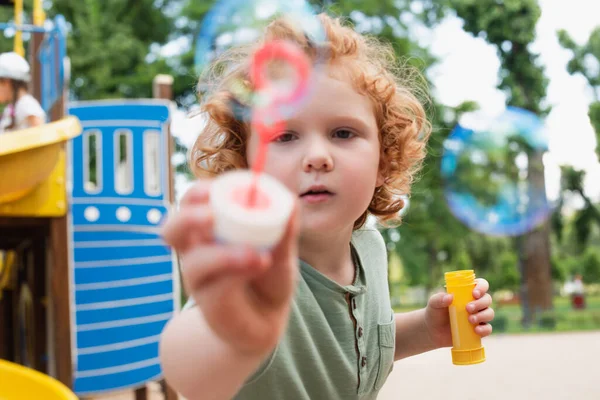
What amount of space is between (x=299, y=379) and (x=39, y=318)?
2835mm

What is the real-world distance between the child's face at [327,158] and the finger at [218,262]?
426 mm

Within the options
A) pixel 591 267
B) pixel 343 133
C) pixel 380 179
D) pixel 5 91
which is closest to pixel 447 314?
pixel 380 179

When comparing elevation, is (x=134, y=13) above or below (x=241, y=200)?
above

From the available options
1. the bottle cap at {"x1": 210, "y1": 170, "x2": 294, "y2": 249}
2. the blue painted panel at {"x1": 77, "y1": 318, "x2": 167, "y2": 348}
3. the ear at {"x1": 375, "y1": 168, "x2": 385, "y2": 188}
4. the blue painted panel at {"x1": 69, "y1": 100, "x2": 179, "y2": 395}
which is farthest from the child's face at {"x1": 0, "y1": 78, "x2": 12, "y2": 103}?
the bottle cap at {"x1": 210, "y1": 170, "x2": 294, "y2": 249}

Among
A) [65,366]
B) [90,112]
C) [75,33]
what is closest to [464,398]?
[65,366]

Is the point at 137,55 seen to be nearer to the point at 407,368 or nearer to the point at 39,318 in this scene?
the point at 407,368

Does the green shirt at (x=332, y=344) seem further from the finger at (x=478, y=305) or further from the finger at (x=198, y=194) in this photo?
the finger at (x=198, y=194)

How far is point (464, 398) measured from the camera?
4.08 meters

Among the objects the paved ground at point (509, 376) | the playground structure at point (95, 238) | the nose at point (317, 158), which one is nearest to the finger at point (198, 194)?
the nose at point (317, 158)

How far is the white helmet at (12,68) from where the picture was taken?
315 cm

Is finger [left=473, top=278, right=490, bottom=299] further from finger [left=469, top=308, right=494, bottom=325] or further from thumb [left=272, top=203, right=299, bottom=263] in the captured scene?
thumb [left=272, top=203, right=299, bottom=263]

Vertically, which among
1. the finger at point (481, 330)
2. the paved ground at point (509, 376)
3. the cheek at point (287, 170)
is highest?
the cheek at point (287, 170)

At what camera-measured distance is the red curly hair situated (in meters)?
1.15

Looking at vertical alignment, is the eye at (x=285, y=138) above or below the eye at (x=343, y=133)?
below
